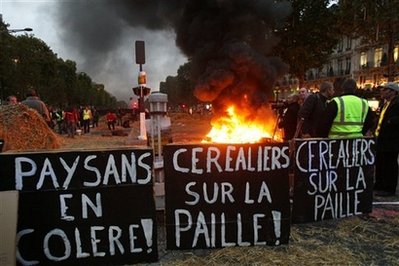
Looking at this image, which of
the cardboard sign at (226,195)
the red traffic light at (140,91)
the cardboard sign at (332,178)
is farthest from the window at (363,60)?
the cardboard sign at (226,195)

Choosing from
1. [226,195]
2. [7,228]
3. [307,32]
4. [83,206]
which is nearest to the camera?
[7,228]

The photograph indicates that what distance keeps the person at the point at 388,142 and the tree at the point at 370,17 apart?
17729 millimetres

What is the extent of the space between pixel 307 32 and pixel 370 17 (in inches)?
141

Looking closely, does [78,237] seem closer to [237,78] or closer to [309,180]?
[309,180]

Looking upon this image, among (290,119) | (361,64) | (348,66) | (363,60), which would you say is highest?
(363,60)

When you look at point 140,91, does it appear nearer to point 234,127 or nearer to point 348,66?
point 234,127

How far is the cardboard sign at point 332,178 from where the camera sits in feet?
15.0

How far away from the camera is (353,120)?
5344 millimetres

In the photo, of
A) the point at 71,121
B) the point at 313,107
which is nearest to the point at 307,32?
the point at 71,121

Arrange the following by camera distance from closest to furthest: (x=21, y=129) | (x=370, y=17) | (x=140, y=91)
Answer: (x=21, y=129)
(x=140, y=91)
(x=370, y=17)

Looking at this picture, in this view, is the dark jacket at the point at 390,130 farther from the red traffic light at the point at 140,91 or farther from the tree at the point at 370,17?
the tree at the point at 370,17

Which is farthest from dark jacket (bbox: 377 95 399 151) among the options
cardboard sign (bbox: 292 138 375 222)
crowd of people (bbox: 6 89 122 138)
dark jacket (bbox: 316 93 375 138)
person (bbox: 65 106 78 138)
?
person (bbox: 65 106 78 138)

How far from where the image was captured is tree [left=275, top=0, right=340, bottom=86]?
2264 cm

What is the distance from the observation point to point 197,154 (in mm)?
3916
